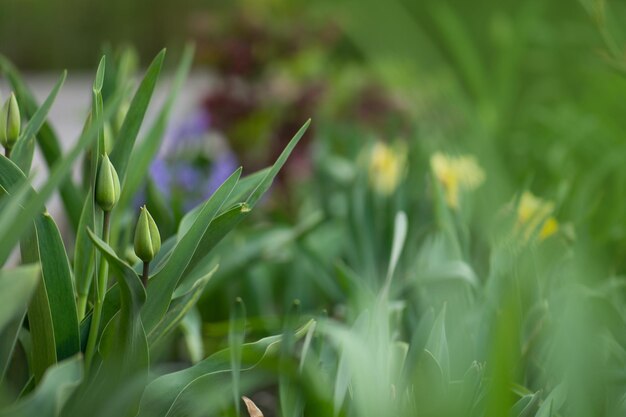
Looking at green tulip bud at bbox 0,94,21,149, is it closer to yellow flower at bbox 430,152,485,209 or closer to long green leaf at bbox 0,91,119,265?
→ long green leaf at bbox 0,91,119,265

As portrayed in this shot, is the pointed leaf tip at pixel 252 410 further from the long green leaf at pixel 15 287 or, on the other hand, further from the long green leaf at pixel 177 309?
the long green leaf at pixel 15 287

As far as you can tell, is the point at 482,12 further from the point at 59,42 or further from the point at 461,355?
the point at 59,42

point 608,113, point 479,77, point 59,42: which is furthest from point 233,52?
point 59,42

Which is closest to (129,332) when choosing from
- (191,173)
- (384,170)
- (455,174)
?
(455,174)

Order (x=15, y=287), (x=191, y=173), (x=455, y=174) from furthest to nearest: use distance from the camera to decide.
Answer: (x=191, y=173) → (x=455, y=174) → (x=15, y=287)

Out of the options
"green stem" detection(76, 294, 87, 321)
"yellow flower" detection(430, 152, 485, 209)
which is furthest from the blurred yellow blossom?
"green stem" detection(76, 294, 87, 321)

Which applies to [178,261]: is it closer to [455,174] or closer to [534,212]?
[534,212]

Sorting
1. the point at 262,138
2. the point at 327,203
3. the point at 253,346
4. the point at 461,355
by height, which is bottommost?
the point at 262,138
